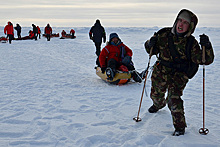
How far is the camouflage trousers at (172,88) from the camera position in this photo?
3.32m

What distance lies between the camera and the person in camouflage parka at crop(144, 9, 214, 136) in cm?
320

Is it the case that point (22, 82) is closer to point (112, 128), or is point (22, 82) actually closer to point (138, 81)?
point (138, 81)

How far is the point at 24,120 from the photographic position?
389 centimetres

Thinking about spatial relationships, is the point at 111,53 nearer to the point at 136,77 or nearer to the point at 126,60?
the point at 126,60

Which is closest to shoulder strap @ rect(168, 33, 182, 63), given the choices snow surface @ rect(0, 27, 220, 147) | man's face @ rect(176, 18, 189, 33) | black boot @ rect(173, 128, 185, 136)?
man's face @ rect(176, 18, 189, 33)

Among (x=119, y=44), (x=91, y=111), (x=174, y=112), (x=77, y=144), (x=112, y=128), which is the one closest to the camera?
(x=77, y=144)

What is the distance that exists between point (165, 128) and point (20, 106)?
2.79 metres

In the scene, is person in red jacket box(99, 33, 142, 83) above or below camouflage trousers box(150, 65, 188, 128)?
above

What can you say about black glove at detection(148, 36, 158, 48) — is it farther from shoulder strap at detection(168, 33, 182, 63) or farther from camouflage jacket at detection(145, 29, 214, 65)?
shoulder strap at detection(168, 33, 182, 63)

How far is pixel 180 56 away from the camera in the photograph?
339cm

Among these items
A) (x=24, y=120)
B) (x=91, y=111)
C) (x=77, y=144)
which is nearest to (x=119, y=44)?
(x=91, y=111)

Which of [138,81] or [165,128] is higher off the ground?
[138,81]

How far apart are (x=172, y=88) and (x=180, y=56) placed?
48 cm

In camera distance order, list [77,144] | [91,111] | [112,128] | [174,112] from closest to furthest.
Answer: [77,144] → [174,112] → [112,128] → [91,111]
